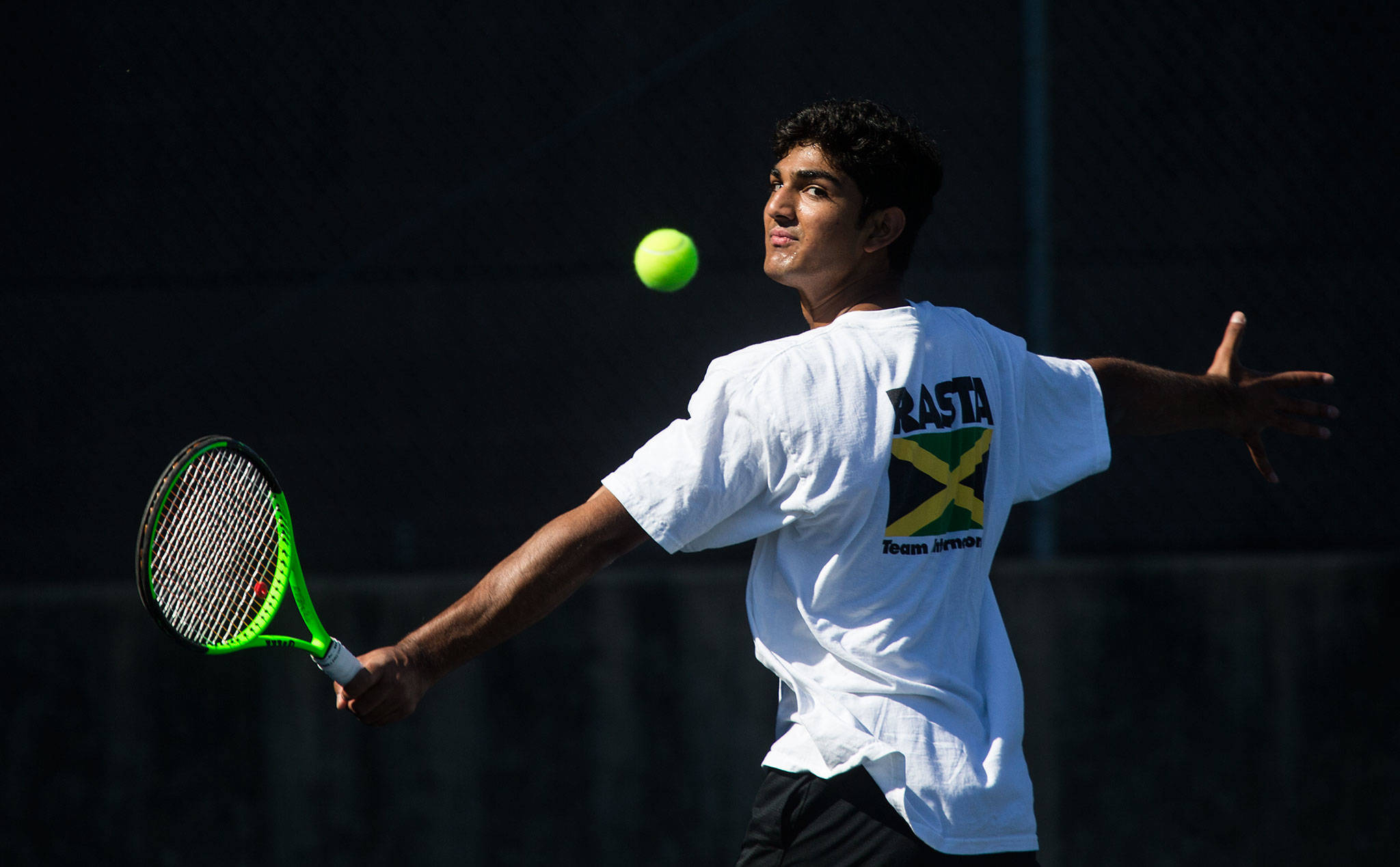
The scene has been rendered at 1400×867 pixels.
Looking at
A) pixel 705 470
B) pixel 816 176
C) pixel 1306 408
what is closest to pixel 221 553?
pixel 705 470

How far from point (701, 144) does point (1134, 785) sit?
2.46 meters

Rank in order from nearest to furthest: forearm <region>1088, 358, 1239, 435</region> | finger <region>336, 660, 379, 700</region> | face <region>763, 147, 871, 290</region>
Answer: finger <region>336, 660, 379, 700</region> → face <region>763, 147, 871, 290</region> → forearm <region>1088, 358, 1239, 435</region>

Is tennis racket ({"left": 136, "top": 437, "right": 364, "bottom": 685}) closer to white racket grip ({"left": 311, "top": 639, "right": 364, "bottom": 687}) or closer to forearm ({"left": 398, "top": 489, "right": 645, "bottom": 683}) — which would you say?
Answer: white racket grip ({"left": 311, "top": 639, "right": 364, "bottom": 687})

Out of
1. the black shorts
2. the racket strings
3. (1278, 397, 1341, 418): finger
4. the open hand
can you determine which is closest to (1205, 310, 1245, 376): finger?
the open hand

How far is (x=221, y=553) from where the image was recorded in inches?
92.0

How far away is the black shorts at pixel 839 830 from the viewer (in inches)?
78.0

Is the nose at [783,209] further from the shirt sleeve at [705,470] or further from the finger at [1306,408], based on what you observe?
the finger at [1306,408]

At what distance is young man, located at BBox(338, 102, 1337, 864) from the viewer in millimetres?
1988

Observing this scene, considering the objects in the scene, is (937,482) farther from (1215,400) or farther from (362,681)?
(362,681)

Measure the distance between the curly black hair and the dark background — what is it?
1932mm

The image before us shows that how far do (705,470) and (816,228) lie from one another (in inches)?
20.1

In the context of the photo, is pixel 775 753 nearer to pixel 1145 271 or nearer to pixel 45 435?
pixel 1145 271

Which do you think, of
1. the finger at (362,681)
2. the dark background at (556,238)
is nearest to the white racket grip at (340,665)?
the finger at (362,681)

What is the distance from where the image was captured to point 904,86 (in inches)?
169
